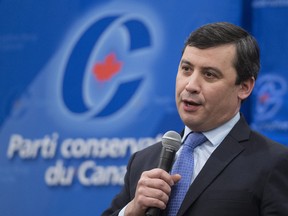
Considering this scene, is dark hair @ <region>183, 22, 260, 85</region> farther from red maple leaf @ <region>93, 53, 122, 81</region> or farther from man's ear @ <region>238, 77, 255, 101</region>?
red maple leaf @ <region>93, 53, 122, 81</region>

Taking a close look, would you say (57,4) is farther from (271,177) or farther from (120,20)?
(271,177)

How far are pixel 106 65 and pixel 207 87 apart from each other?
1.94m

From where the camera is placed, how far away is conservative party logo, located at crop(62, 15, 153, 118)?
148 inches

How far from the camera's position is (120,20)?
3826 millimetres

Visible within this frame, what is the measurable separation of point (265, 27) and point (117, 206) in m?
1.88

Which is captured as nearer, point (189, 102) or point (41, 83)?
point (189, 102)

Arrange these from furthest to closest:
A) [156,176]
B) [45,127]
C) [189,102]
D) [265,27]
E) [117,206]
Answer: [45,127], [265,27], [117,206], [189,102], [156,176]

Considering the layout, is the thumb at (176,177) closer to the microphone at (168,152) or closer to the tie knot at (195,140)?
the microphone at (168,152)

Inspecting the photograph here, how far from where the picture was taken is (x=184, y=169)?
1.91 metres

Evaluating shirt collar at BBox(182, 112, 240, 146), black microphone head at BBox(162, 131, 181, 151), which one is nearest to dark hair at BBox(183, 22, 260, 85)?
shirt collar at BBox(182, 112, 240, 146)

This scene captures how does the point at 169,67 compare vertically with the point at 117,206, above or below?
above

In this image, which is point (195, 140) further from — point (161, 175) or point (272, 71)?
point (272, 71)

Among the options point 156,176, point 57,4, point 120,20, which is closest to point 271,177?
point 156,176

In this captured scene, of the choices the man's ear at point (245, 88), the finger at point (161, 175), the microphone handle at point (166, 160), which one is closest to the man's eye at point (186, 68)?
the man's ear at point (245, 88)
